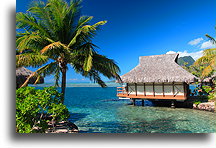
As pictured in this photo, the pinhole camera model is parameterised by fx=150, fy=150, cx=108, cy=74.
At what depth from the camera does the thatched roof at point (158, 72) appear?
8.21 m

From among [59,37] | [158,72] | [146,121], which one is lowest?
[146,121]

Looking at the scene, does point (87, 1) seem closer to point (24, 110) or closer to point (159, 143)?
point (24, 110)

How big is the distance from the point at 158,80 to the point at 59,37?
643 centimetres

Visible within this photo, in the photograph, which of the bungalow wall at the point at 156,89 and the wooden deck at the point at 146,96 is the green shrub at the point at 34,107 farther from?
the bungalow wall at the point at 156,89

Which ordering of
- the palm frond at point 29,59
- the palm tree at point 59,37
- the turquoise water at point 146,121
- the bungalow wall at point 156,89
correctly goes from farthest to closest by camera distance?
the bungalow wall at point 156,89
the turquoise water at point 146,121
the palm tree at point 59,37
the palm frond at point 29,59

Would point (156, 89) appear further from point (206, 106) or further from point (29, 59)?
point (29, 59)

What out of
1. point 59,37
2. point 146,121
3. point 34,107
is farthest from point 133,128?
point 59,37

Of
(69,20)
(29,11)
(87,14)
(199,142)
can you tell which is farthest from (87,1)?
(199,142)

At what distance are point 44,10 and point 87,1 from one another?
956 millimetres

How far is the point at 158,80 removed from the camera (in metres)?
8.41

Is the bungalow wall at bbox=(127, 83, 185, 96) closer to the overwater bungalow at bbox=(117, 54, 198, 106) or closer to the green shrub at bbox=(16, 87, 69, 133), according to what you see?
the overwater bungalow at bbox=(117, 54, 198, 106)

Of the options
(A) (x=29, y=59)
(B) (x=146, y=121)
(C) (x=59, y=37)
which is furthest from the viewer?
(B) (x=146, y=121)

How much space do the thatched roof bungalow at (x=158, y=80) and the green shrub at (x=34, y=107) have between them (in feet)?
22.4

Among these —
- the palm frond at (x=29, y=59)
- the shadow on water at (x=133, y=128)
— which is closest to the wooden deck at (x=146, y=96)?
the shadow on water at (x=133, y=128)
